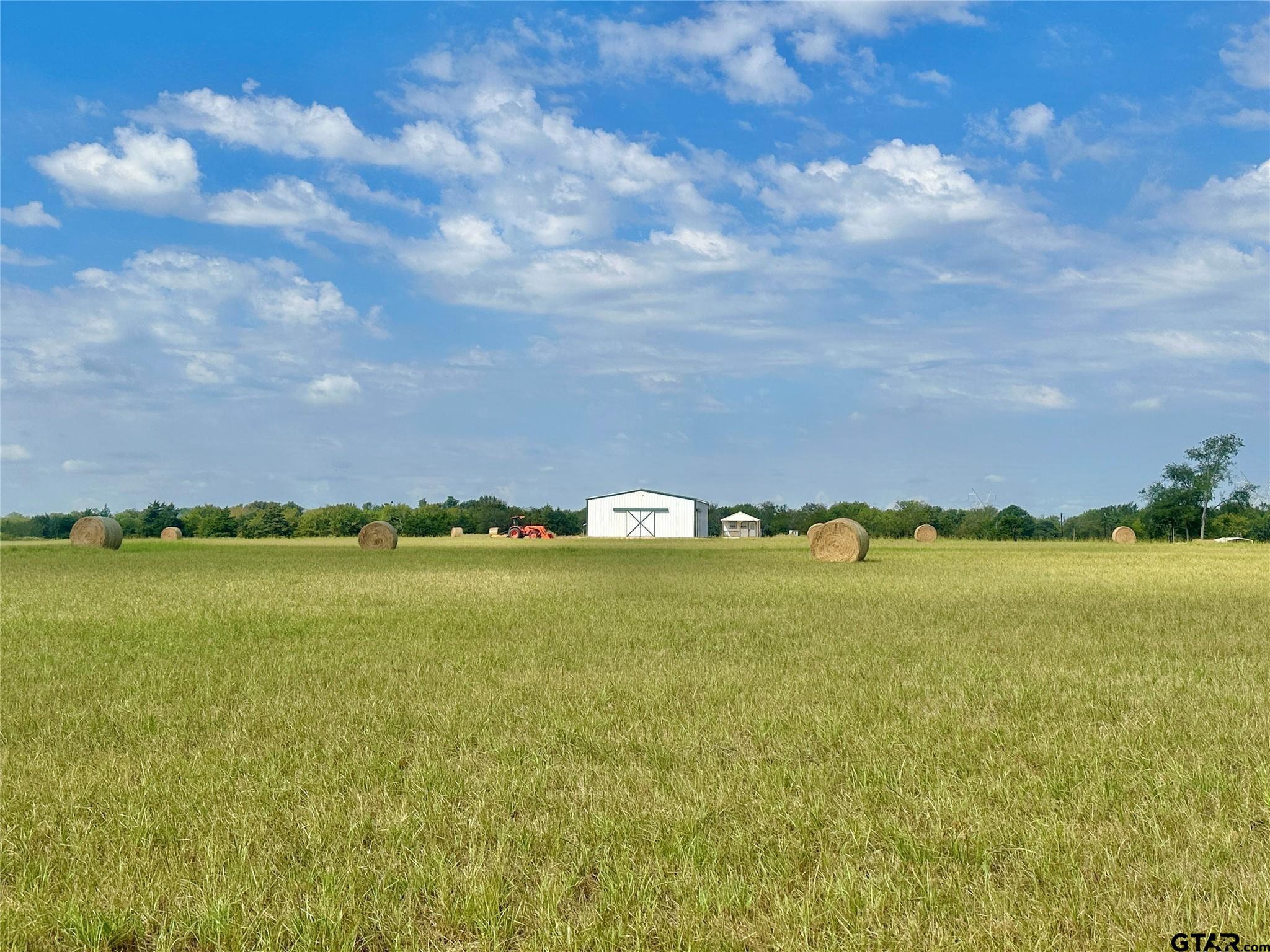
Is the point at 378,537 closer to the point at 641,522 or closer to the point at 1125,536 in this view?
the point at 641,522

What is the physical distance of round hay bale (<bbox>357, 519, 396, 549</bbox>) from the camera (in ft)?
165

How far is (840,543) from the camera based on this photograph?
117ft

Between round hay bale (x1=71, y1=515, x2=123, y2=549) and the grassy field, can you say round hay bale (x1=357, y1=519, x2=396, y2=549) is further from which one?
the grassy field

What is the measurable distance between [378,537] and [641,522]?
45009 millimetres

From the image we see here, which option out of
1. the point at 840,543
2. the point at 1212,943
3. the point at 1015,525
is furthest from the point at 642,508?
the point at 1212,943

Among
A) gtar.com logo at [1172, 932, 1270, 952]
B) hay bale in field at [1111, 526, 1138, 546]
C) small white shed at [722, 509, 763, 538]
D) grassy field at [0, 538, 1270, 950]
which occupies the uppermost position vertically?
small white shed at [722, 509, 763, 538]

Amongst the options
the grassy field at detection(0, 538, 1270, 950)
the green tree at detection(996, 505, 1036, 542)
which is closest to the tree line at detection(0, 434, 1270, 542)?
the green tree at detection(996, 505, 1036, 542)

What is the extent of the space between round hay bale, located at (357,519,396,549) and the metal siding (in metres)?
42.4

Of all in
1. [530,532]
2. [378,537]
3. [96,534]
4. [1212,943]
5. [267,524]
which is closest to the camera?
[1212,943]

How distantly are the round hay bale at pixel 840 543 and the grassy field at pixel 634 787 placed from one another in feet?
70.5

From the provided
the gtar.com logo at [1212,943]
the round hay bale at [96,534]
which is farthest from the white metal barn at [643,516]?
the gtar.com logo at [1212,943]

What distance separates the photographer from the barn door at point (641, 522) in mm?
92688

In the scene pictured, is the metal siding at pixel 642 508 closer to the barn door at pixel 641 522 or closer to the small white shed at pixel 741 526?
the barn door at pixel 641 522

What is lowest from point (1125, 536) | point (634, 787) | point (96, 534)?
point (634, 787)
